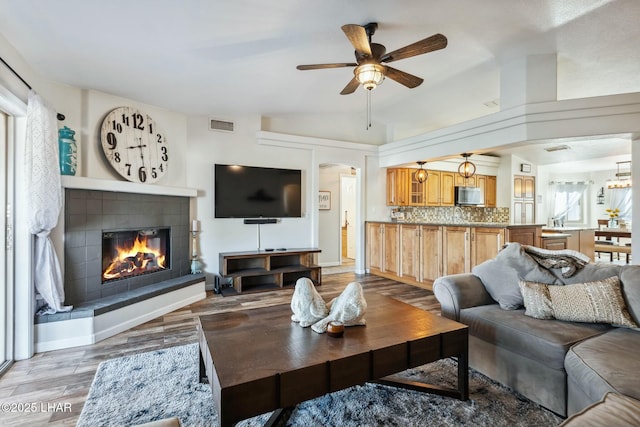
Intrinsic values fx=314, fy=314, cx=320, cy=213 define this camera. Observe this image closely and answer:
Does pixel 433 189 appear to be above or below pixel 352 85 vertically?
below

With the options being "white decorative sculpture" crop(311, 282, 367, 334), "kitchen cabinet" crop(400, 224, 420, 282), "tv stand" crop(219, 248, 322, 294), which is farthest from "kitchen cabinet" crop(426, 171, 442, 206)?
"white decorative sculpture" crop(311, 282, 367, 334)

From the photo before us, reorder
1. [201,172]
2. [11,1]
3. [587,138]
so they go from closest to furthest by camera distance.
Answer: [11,1]
[587,138]
[201,172]

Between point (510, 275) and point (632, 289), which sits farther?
point (510, 275)

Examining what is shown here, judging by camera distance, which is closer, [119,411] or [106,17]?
[119,411]

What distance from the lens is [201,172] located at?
472 centimetres

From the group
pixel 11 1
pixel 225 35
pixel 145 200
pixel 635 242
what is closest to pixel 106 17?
pixel 11 1

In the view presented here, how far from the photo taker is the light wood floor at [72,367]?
1.87 metres

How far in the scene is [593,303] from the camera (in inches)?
78.6

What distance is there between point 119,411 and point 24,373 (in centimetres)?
109

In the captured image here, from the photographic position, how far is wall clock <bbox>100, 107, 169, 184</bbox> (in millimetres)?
3592

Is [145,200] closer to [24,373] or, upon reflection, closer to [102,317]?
[102,317]

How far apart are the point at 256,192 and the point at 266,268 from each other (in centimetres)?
121

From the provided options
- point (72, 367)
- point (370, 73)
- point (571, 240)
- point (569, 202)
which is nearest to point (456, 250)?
point (571, 240)

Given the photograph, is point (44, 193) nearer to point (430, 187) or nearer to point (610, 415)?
point (610, 415)
